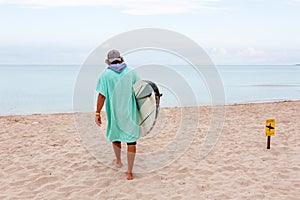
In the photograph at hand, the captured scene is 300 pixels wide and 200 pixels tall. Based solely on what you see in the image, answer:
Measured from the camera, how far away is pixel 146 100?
13.9ft

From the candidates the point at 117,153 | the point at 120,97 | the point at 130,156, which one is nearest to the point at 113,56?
the point at 120,97

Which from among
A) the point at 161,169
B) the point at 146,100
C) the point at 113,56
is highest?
the point at 113,56

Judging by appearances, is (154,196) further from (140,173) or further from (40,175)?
(40,175)

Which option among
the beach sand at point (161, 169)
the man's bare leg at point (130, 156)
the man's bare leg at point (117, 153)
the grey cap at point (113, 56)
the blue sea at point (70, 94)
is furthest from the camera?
the blue sea at point (70, 94)

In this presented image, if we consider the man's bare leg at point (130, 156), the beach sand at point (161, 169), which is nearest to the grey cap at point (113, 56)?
the man's bare leg at point (130, 156)

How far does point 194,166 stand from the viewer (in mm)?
4965

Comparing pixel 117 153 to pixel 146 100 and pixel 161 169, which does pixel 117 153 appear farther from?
pixel 146 100

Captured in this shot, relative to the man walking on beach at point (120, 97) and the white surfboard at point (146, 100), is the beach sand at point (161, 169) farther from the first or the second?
the white surfboard at point (146, 100)

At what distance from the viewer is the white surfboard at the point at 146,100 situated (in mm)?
4195

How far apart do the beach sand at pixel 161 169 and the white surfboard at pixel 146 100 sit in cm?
84

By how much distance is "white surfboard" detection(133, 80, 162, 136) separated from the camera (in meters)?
4.20

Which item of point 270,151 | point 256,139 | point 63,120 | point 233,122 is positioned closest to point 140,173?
point 270,151

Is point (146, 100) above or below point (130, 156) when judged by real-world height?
above

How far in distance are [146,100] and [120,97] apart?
0.33 metres
